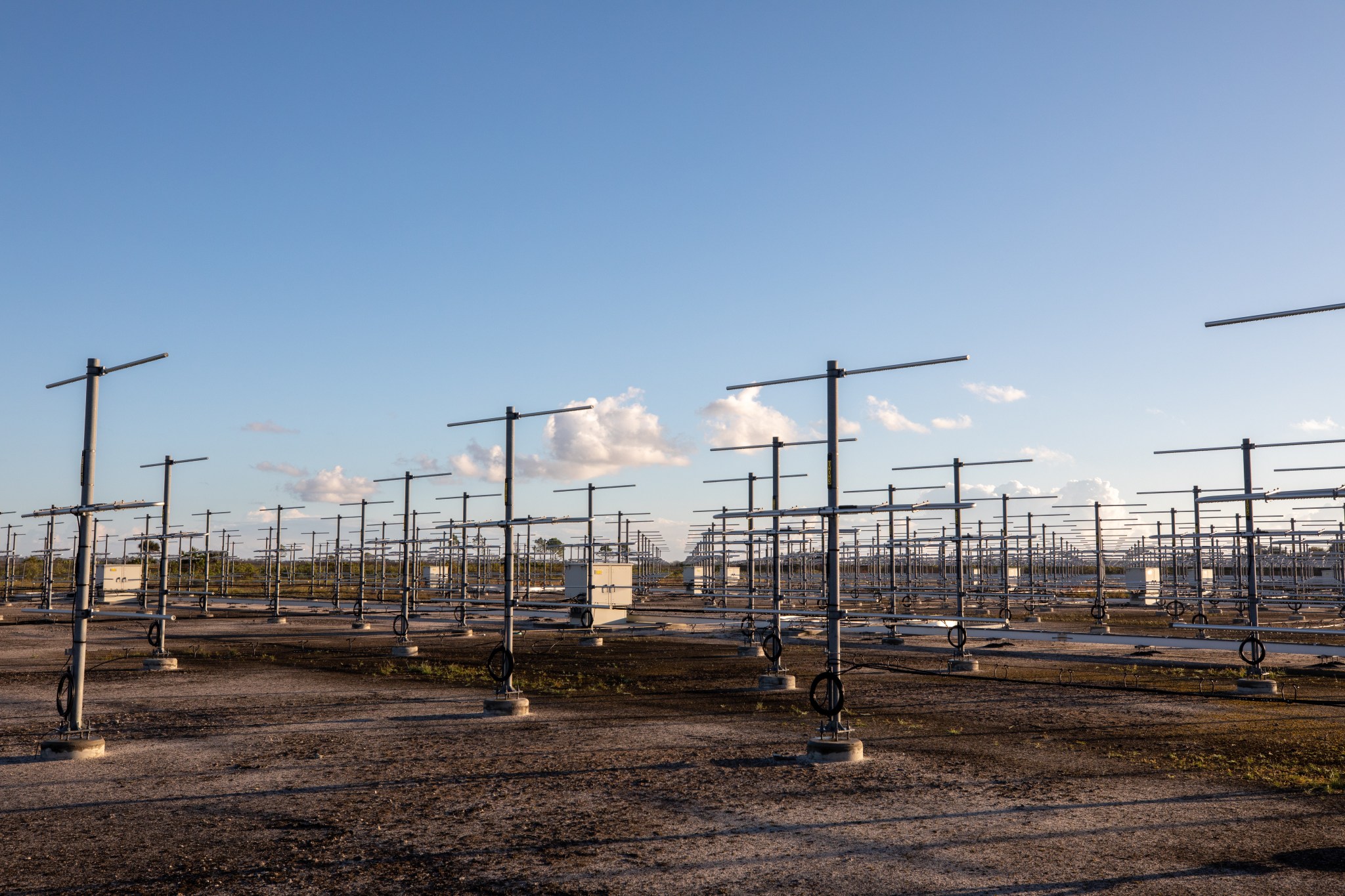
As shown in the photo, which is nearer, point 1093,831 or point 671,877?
point 671,877

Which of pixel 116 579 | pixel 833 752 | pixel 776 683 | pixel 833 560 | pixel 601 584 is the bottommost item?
pixel 776 683

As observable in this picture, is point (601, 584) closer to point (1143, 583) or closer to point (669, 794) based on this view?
point (669, 794)

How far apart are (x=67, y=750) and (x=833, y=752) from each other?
9.14m

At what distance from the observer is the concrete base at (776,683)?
61.8 ft

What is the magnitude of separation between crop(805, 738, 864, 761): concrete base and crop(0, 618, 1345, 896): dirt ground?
0.67 ft

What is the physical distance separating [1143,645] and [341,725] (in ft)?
62.9

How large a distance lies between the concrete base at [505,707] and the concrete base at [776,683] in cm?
533

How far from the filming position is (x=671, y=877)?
743cm

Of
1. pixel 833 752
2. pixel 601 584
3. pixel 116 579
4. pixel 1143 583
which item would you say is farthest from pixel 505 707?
pixel 1143 583

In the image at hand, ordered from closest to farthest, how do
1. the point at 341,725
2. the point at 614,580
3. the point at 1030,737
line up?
the point at 1030,737 < the point at 341,725 < the point at 614,580

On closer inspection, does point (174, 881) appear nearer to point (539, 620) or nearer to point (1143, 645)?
point (1143, 645)

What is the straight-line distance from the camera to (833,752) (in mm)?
11625

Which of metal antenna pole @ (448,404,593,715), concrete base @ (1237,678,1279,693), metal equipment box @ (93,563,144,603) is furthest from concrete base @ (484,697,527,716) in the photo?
metal equipment box @ (93,563,144,603)

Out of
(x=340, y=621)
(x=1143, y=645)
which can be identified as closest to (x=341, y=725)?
(x=1143, y=645)
